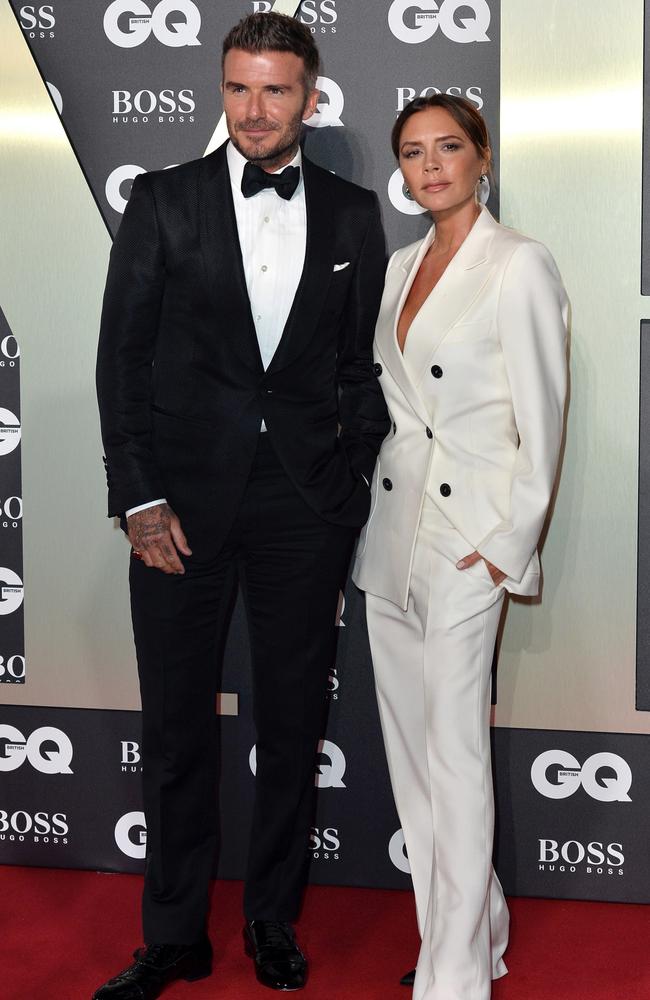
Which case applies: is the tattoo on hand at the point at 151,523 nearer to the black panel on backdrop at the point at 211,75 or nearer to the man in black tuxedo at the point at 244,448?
the man in black tuxedo at the point at 244,448

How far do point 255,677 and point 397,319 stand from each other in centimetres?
93

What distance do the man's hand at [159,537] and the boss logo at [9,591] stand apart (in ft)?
2.82

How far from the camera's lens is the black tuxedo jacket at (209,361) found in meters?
2.46

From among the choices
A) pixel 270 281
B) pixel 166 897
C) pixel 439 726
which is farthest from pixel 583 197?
pixel 166 897

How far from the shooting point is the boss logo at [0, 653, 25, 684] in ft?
10.7

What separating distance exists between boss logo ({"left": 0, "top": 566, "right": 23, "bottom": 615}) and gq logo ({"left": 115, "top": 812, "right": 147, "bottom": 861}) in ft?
2.28

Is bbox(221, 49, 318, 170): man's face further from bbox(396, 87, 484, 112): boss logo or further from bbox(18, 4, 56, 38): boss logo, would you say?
bbox(18, 4, 56, 38): boss logo

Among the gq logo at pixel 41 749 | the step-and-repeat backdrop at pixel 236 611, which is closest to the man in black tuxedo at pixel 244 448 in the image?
the step-and-repeat backdrop at pixel 236 611

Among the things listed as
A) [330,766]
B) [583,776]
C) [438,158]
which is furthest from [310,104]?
[583,776]

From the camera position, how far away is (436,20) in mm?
2920

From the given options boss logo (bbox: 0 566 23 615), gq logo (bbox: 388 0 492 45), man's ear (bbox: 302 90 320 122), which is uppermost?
gq logo (bbox: 388 0 492 45)

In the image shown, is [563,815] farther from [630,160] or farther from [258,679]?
[630,160]

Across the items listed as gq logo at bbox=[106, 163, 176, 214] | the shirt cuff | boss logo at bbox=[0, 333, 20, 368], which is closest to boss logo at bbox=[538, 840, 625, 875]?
the shirt cuff

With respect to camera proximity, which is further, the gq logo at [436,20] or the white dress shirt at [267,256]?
the gq logo at [436,20]
